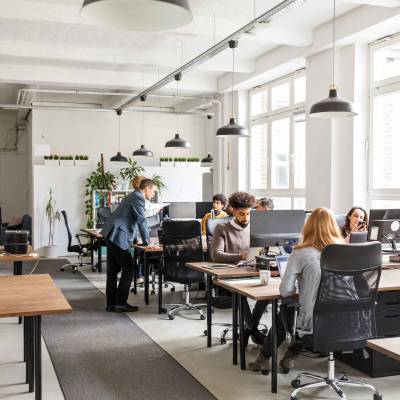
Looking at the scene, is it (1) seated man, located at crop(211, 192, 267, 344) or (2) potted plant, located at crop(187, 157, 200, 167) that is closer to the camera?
(1) seated man, located at crop(211, 192, 267, 344)

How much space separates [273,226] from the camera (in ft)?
14.8

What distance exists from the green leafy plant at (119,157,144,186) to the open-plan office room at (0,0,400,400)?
5 cm

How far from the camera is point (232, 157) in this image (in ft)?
38.7

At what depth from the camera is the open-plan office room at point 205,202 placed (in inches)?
138

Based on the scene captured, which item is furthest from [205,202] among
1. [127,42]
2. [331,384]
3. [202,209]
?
[331,384]

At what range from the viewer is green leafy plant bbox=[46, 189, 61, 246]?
12.2 meters

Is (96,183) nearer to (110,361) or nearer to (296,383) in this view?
(110,361)

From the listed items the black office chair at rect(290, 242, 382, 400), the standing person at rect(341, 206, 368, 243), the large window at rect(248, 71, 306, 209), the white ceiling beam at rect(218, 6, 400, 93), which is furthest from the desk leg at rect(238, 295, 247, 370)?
the large window at rect(248, 71, 306, 209)

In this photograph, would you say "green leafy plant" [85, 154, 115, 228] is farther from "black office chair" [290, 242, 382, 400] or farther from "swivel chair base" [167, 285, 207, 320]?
"black office chair" [290, 242, 382, 400]

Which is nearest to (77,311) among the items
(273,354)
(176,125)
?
(273,354)

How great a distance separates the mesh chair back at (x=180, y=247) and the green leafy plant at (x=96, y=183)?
6.59m

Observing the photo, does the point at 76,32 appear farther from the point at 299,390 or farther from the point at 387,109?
the point at 299,390

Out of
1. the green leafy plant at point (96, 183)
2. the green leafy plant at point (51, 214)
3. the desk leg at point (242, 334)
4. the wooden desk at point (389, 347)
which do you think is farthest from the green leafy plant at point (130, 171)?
the wooden desk at point (389, 347)

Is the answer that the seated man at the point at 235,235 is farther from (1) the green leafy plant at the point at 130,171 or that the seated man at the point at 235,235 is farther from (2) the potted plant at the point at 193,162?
(2) the potted plant at the point at 193,162
